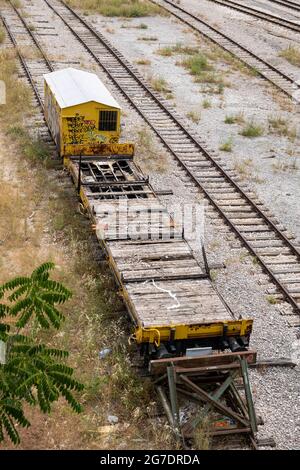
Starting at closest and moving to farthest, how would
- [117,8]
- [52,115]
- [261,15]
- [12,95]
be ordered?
[52,115] < [12,95] < [117,8] < [261,15]

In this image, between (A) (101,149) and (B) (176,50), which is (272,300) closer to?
(A) (101,149)

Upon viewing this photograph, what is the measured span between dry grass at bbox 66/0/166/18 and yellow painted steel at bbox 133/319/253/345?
2787cm

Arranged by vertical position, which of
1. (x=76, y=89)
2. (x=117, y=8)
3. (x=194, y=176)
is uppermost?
(x=76, y=89)

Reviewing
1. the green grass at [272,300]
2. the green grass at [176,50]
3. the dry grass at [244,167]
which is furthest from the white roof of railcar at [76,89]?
the green grass at [176,50]

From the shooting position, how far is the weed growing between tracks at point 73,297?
8945mm

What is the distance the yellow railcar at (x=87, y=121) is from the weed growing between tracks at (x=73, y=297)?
4.04 ft

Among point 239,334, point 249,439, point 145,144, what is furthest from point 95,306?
point 145,144

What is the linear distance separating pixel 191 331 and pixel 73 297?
298 centimetres

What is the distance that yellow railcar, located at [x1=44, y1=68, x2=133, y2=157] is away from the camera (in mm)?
15188

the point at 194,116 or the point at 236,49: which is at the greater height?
the point at 236,49

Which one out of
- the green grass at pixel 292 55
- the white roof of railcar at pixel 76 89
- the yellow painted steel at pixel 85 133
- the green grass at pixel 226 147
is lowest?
the green grass at pixel 226 147

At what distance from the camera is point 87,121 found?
15.4 m

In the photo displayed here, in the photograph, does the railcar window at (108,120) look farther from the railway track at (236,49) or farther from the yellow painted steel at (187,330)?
the railway track at (236,49)

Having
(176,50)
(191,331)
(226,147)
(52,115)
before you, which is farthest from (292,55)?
(191,331)
